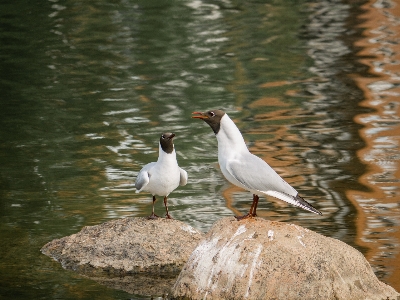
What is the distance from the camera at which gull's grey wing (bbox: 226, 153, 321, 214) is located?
9562 mm

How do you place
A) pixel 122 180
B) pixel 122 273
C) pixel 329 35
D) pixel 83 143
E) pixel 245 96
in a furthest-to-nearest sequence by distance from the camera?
pixel 329 35 < pixel 245 96 < pixel 83 143 < pixel 122 180 < pixel 122 273

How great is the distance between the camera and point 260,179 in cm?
963

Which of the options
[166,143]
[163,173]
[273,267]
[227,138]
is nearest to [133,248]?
[163,173]

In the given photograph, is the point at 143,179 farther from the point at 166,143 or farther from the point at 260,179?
the point at 260,179

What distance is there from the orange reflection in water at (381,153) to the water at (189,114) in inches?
1.6

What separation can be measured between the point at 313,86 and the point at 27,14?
1660 cm

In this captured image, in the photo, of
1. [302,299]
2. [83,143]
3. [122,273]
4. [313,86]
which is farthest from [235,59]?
[302,299]

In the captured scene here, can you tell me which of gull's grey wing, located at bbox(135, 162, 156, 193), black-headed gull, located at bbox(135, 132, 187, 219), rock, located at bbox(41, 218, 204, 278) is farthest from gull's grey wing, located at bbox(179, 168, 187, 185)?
rock, located at bbox(41, 218, 204, 278)

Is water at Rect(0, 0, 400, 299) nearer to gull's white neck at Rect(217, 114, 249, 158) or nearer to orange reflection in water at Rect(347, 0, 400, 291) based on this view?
orange reflection in water at Rect(347, 0, 400, 291)

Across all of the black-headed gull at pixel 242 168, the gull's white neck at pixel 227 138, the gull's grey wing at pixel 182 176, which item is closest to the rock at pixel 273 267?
the black-headed gull at pixel 242 168

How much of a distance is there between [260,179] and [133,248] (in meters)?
2.26

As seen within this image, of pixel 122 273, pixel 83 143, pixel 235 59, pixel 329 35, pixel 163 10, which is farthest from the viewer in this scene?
pixel 163 10

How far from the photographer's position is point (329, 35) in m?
31.1

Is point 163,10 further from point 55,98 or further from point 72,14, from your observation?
point 55,98
